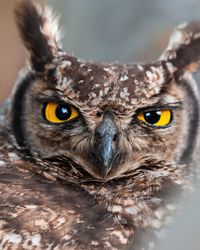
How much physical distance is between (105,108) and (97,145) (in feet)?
0.45

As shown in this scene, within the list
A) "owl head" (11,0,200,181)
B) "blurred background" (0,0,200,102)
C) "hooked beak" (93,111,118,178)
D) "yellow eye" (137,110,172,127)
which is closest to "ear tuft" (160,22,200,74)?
"owl head" (11,0,200,181)

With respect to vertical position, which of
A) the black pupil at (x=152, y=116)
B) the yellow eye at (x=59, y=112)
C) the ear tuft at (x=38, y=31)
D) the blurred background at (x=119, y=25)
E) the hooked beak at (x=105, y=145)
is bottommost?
the hooked beak at (x=105, y=145)

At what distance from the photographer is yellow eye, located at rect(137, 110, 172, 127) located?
219 centimetres

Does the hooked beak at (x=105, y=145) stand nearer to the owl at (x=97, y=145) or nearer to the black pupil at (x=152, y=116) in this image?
the owl at (x=97, y=145)

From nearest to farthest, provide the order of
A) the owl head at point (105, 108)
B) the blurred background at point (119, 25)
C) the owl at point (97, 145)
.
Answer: the owl at point (97, 145), the owl head at point (105, 108), the blurred background at point (119, 25)

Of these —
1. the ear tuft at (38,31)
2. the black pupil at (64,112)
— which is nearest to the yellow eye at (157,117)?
the black pupil at (64,112)

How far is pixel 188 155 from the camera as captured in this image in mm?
2312

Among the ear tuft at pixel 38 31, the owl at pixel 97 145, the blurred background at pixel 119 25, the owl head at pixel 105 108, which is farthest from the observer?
the blurred background at pixel 119 25

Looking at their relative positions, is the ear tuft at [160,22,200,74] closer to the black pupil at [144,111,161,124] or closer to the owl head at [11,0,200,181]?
the owl head at [11,0,200,181]

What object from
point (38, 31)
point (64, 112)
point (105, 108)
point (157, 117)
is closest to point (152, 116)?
point (157, 117)

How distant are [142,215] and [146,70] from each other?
0.53 metres

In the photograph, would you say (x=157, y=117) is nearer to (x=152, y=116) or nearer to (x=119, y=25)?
(x=152, y=116)

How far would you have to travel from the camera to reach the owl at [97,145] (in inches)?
77.9

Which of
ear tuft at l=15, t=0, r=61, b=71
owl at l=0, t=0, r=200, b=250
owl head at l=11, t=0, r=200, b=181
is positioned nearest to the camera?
owl at l=0, t=0, r=200, b=250
